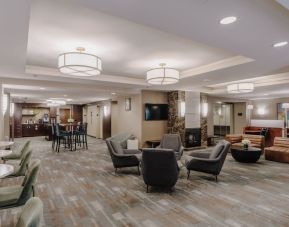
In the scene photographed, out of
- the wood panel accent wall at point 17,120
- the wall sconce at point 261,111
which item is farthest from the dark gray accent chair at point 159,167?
the wood panel accent wall at point 17,120

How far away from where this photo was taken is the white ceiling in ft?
7.13

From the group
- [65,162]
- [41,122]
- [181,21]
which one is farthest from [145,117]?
[41,122]

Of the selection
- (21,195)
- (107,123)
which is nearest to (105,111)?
(107,123)

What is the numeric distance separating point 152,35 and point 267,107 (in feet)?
40.8

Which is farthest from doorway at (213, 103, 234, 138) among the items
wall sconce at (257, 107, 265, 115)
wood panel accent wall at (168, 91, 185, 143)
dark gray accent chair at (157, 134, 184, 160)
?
dark gray accent chair at (157, 134, 184, 160)

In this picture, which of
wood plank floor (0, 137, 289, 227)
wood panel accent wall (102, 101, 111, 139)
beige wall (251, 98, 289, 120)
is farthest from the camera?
beige wall (251, 98, 289, 120)

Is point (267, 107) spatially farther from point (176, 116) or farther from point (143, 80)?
point (143, 80)

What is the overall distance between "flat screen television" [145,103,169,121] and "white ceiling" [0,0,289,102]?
2.98 metres

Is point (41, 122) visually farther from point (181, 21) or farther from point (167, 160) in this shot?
point (181, 21)

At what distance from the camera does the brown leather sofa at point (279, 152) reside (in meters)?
6.35

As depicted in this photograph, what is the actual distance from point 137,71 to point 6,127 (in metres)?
7.35

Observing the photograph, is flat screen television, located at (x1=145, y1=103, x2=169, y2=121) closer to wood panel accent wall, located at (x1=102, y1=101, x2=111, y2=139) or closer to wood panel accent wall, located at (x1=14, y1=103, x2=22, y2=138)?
wood panel accent wall, located at (x1=102, y1=101, x2=111, y2=139)

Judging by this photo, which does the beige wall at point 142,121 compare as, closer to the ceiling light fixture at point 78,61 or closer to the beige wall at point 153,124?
the beige wall at point 153,124

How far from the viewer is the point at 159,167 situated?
374cm
